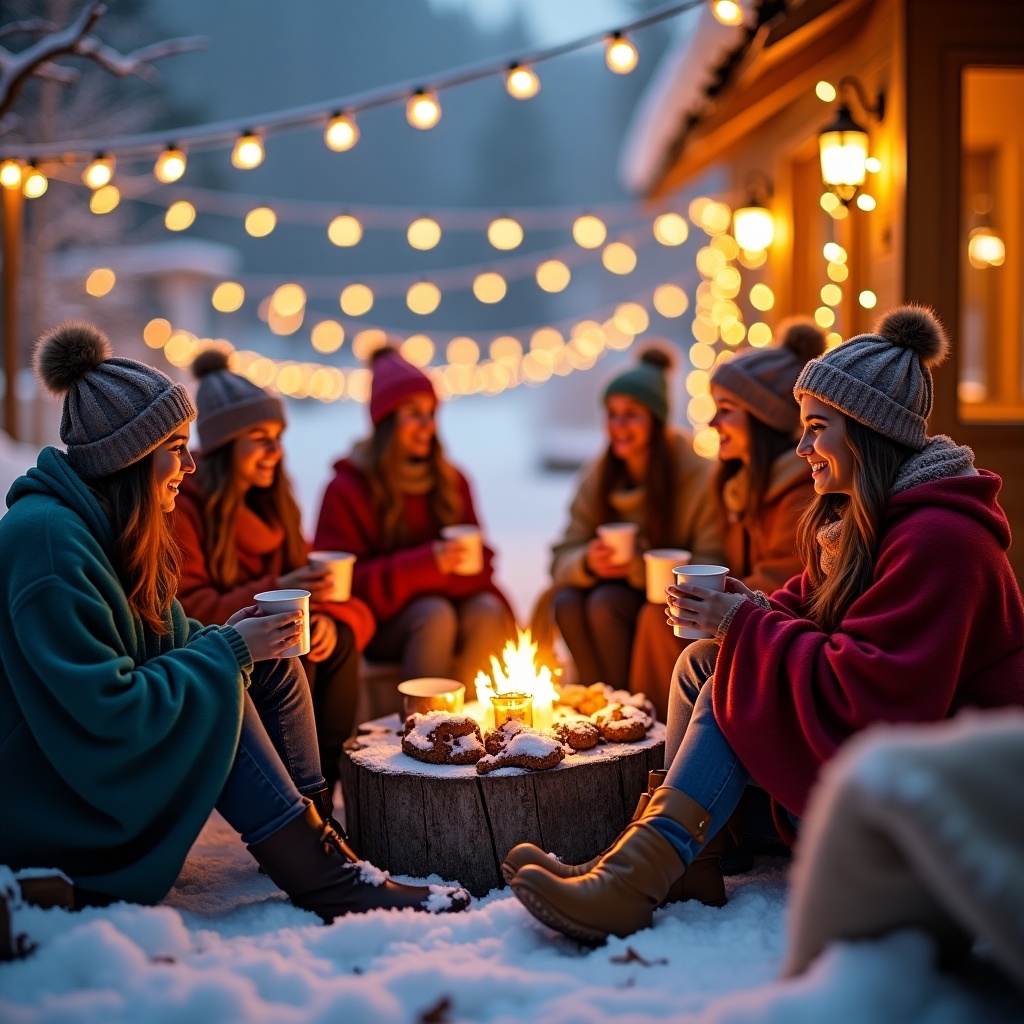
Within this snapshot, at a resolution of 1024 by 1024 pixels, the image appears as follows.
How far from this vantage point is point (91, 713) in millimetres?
2494

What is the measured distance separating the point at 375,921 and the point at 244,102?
105 ft

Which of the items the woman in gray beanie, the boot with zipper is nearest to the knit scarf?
the boot with zipper

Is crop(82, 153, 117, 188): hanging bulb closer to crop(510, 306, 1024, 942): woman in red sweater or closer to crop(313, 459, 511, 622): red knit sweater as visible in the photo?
crop(313, 459, 511, 622): red knit sweater

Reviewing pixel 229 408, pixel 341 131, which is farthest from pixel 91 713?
pixel 341 131

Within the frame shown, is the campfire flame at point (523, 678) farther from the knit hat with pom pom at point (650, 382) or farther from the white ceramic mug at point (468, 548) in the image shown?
the knit hat with pom pom at point (650, 382)

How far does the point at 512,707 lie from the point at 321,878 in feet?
2.63

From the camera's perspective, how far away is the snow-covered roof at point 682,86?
Answer: 6.40m

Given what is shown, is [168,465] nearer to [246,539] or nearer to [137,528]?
[137,528]

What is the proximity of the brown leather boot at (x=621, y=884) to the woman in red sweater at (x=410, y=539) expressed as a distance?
1.85 meters

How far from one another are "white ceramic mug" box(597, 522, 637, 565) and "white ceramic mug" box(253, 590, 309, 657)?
1.59 meters

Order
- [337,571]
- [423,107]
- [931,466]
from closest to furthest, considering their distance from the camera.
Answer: [931,466] → [337,571] → [423,107]

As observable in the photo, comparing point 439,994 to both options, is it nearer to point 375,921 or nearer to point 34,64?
point 375,921

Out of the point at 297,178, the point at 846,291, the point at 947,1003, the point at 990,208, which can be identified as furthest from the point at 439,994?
the point at 297,178

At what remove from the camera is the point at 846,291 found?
241 inches
